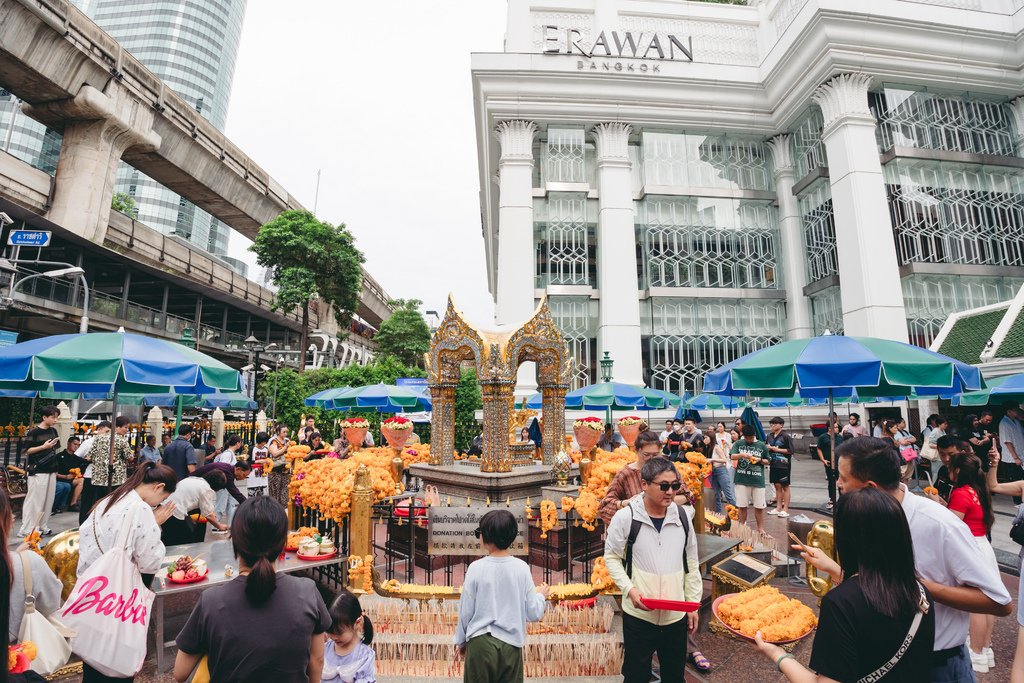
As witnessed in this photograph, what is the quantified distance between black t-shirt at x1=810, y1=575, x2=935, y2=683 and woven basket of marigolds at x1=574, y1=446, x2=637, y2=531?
340 centimetres

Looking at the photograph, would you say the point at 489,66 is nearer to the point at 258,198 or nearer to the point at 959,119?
the point at 258,198

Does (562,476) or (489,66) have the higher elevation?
(489,66)

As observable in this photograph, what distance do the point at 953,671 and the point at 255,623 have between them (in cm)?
321

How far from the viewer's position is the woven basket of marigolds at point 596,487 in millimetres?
5691

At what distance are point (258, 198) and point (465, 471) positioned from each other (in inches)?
1298

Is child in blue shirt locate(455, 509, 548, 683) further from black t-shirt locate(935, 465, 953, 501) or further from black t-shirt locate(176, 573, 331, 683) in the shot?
black t-shirt locate(935, 465, 953, 501)

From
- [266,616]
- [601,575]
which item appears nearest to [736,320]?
[601,575]

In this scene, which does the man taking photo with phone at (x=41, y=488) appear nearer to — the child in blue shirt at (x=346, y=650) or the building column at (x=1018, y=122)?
the child in blue shirt at (x=346, y=650)

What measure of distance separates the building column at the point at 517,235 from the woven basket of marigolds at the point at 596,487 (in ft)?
50.2

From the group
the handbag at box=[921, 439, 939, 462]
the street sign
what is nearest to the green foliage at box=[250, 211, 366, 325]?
the street sign

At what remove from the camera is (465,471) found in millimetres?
7879

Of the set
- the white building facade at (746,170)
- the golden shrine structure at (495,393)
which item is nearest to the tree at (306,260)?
the white building facade at (746,170)

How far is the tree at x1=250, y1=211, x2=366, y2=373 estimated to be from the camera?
2848cm

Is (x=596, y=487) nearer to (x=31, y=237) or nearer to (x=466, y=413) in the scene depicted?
(x=466, y=413)
